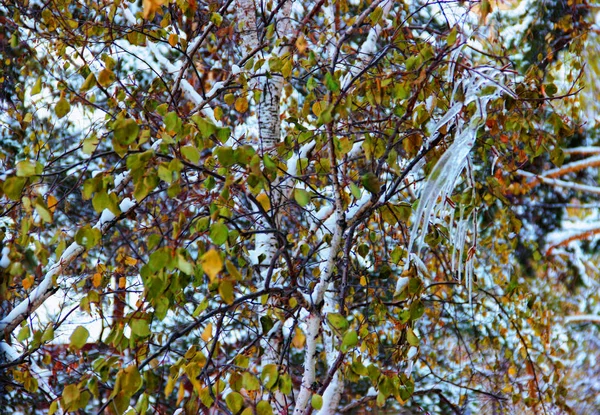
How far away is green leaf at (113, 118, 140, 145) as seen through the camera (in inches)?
60.2

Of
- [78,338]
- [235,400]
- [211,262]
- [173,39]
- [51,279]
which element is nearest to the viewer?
[211,262]

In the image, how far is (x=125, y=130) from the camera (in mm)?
1538

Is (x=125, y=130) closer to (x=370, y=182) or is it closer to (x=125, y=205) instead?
(x=370, y=182)

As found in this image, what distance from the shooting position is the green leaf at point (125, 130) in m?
1.53

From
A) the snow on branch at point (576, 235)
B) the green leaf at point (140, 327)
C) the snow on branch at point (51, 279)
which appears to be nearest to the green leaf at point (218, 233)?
the green leaf at point (140, 327)

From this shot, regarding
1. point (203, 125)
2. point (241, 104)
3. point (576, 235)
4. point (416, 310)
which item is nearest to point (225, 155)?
point (203, 125)

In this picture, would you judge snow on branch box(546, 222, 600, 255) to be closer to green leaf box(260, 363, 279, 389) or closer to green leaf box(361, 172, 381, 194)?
green leaf box(361, 172, 381, 194)

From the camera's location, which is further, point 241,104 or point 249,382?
point 241,104

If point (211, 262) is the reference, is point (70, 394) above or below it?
below

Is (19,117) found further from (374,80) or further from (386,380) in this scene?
(386,380)

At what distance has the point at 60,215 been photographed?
5.59 meters

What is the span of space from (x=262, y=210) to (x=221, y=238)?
217mm

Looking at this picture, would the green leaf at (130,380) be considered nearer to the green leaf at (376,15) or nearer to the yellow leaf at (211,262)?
the yellow leaf at (211,262)

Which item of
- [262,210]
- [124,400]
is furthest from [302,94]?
[124,400]
